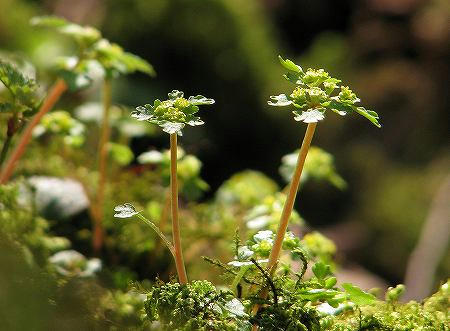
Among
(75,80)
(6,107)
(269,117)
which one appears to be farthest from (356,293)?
(269,117)

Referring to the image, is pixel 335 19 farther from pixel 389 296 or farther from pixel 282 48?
pixel 389 296

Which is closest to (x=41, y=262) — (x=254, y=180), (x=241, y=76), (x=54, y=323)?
(x=54, y=323)

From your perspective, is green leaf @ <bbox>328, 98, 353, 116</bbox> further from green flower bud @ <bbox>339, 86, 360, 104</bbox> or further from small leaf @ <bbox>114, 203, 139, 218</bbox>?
small leaf @ <bbox>114, 203, 139, 218</bbox>

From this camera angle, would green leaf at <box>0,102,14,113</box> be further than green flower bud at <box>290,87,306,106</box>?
Yes

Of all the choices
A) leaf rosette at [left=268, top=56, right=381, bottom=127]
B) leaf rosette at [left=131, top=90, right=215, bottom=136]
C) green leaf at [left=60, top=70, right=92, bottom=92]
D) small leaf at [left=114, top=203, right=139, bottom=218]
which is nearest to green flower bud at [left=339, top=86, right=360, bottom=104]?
leaf rosette at [left=268, top=56, right=381, bottom=127]

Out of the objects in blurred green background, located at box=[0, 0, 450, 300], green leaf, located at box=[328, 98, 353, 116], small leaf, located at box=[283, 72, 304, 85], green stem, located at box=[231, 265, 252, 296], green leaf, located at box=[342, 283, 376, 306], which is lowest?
green stem, located at box=[231, 265, 252, 296]

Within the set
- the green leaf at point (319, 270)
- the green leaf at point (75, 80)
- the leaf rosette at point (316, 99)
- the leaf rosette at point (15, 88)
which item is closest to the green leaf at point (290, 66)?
the leaf rosette at point (316, 99)

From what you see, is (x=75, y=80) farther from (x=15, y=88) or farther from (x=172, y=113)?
(x=172, y=113)

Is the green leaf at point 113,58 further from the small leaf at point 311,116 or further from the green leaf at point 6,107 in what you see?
the small leaf at point 311,116
